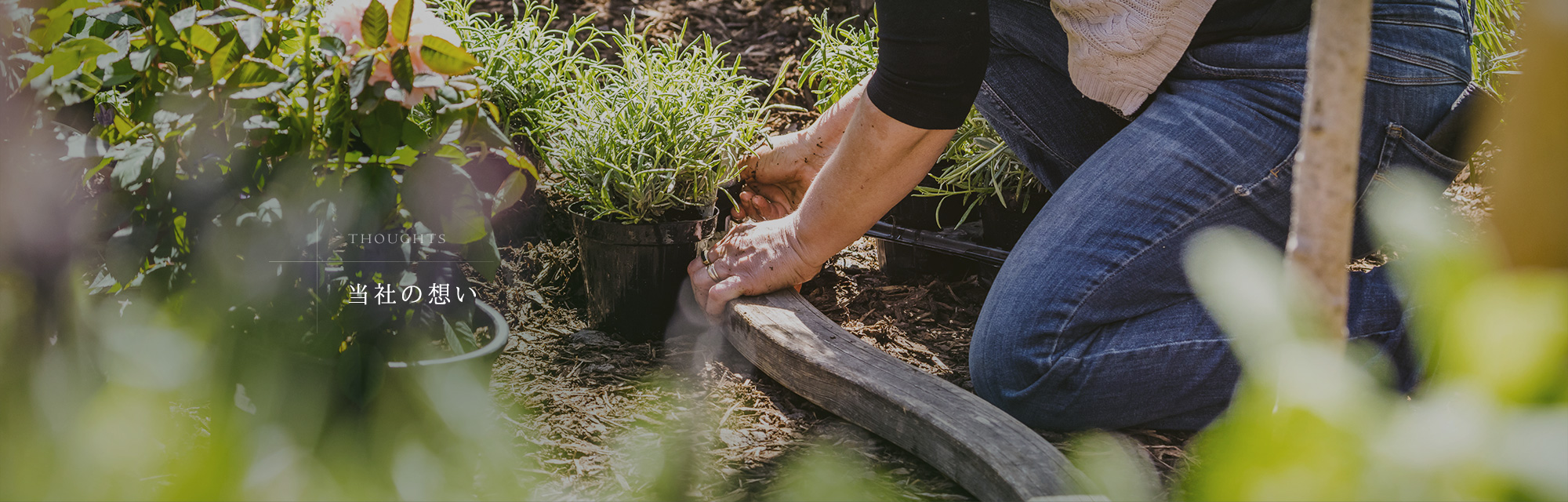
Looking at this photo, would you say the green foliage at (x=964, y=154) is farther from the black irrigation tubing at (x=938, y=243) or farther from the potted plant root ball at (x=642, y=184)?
the potted plant root ball at (x=642, y=184)

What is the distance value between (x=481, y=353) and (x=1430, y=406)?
981 millimetres

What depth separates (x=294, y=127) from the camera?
0.97 m

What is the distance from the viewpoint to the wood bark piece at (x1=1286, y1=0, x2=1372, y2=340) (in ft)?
1.57

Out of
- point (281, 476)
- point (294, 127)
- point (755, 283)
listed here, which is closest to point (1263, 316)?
point (281, 476)

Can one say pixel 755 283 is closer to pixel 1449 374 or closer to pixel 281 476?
pixel 281 476

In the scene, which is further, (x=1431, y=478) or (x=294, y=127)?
(x=294, y=127)

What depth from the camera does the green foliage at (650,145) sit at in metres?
1.73

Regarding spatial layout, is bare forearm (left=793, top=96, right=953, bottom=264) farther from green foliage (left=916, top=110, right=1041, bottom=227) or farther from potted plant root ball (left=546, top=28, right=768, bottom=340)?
green foliage (left=916, top=110, right=1041, bottom=227)

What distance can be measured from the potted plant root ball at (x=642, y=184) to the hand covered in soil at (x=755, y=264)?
3.7 inches

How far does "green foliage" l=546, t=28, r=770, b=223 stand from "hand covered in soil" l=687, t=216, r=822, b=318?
5.6 inches

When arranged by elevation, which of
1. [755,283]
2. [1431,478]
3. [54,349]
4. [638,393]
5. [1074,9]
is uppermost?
[1074,9]

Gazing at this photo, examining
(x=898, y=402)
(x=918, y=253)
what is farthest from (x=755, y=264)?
(x=918, y=253)

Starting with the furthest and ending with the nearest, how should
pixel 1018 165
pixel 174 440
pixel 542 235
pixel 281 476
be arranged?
pixel 542 235
pixel 1018 165
pixel 174 440
pixel 281 476

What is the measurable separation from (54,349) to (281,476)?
593 mm
